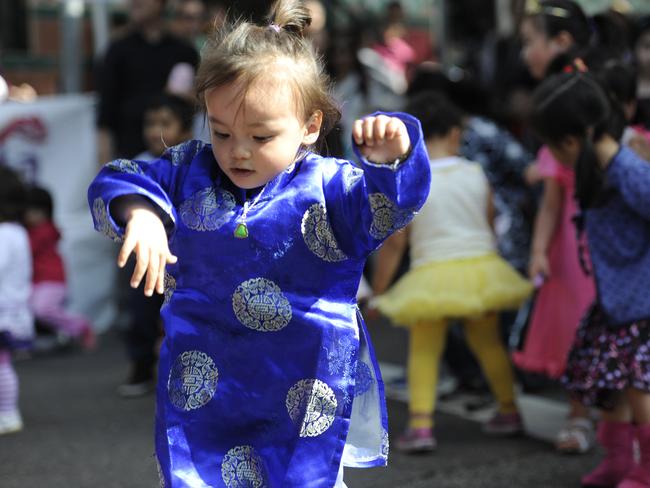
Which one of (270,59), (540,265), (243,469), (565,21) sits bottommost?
(540,265)

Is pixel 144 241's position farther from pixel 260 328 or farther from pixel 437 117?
pixel 437 117

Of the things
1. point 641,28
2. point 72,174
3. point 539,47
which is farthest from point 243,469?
point 72,174

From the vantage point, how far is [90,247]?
7.96 metres

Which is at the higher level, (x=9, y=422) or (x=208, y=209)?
(x=208, y=209)

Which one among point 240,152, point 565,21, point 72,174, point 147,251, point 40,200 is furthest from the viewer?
point 72,174

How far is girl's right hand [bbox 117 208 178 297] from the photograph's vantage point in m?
2.23

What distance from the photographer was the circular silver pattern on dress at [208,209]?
8.46 feet

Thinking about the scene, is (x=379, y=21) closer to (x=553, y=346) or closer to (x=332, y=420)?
(x=553, y=346)

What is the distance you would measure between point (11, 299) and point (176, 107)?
1410 mm

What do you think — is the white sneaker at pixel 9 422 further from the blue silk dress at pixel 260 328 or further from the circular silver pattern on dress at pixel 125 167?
the circular silver pattern on dress at pixel 125 167

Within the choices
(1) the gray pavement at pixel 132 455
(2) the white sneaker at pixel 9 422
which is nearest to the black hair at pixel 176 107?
(1) the gray pavement at pixel 132 455

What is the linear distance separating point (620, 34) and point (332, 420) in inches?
130

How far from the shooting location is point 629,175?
3.79 meters

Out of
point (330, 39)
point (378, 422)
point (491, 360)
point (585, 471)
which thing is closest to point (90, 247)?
point (330, 39)
